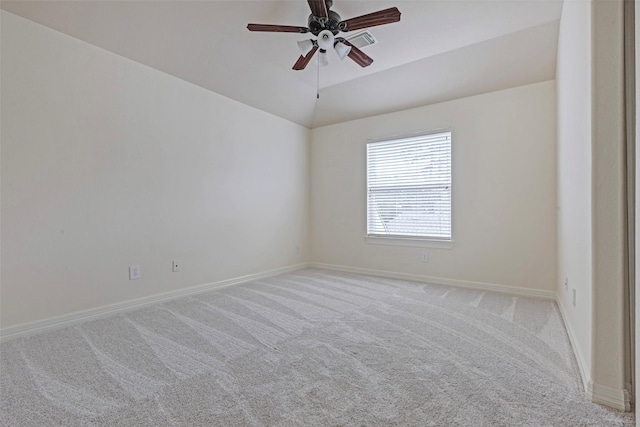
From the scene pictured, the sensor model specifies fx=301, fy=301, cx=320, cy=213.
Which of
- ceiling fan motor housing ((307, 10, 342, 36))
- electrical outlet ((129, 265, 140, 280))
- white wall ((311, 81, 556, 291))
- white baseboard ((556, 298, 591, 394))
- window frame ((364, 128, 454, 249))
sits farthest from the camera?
window frame ((364, 128, 454, 249))

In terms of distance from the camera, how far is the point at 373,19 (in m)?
2.28

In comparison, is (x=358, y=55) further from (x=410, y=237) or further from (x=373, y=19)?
(x=410, y=237)

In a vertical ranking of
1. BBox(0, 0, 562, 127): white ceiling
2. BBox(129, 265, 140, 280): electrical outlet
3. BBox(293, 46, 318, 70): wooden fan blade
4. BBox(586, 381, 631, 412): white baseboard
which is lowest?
BBox(586, 381, 631, 412): white baseboard

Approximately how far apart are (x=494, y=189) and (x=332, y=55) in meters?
2.46

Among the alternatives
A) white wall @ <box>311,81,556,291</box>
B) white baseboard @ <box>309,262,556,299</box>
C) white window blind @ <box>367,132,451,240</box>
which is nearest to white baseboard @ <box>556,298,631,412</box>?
white baseboard @ <box>309,262,556,299</box>

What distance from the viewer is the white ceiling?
2549mm

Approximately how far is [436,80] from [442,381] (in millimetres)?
3284

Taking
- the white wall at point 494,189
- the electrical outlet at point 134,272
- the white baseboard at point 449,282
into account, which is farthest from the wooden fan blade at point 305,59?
the white baseboard at point 449,282

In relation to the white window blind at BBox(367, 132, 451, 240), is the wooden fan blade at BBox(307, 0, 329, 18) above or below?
above

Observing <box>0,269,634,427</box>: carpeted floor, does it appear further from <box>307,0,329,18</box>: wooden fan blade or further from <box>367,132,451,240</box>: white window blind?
<box>307,0,329,18</box>: wooden fan blade

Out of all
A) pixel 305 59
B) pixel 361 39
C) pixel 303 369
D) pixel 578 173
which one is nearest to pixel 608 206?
pixel 578 173

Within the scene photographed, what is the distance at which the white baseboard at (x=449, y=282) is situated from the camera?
3320mm

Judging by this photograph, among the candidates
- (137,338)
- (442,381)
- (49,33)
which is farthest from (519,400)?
(49,33)

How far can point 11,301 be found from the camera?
229 centimetres
